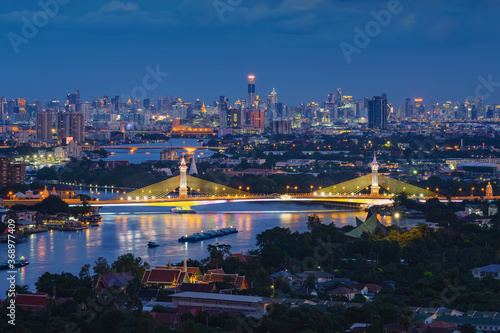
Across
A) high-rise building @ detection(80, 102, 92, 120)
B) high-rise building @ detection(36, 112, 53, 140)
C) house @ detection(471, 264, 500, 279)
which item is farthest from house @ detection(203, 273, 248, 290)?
high-rise building @ detection(80, 102, 92, 120)

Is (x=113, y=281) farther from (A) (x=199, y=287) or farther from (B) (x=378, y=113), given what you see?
(B) (x=378, y=113)

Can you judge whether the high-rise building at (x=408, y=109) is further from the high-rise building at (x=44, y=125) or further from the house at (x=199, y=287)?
the house at (x=199, y=287)

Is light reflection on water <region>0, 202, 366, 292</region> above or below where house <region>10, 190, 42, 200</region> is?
below

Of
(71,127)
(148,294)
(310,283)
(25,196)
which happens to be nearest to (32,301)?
(148,294)

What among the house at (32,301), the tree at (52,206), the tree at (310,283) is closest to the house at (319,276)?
the tree at (310,283)

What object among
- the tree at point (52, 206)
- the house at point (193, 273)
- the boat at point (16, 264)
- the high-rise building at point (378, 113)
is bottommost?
the boat at point (16, 264)

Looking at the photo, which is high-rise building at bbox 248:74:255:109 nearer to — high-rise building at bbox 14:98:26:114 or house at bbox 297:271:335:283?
high-rise building at bbox 14:98:26:114

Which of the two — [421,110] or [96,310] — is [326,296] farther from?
[421,110]
